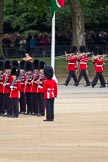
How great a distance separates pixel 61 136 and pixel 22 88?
606 cm

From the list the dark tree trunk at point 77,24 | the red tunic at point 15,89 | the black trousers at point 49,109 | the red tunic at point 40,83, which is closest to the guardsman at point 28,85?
the red tunic at point 40,83

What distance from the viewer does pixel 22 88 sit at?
957 inches

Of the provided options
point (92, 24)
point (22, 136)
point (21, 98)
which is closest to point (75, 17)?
point (92, 24)

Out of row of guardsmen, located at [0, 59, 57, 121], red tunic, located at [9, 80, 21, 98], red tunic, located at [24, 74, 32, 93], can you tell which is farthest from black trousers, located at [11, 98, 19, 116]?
red tunic, located at [24, 74, 32, 93]

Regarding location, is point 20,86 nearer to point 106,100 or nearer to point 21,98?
point 21,98

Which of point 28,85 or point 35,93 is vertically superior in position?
point 28,85

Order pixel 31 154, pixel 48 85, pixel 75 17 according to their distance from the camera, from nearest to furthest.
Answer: pixel 31 154 < pixel 48 85 < pixel 75 17

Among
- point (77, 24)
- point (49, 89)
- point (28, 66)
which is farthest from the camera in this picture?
point (77, 24)

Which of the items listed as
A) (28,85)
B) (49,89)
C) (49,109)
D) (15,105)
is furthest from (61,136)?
(28,85)

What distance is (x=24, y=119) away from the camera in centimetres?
2247

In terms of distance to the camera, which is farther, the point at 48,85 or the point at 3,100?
the point at 3,100

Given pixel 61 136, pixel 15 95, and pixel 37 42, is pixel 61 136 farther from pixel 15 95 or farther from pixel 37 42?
pixel 37 42

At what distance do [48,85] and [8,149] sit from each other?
5.33m

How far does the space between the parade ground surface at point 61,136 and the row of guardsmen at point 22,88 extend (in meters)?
0.50
